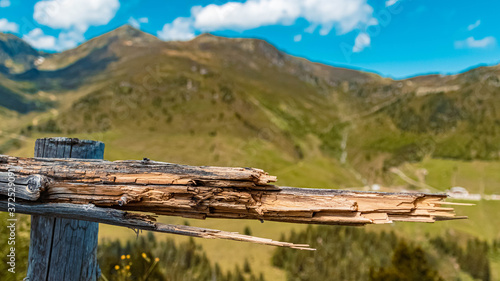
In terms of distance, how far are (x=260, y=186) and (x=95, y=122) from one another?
151 feet

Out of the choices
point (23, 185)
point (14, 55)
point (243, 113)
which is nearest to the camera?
point (23, 185)

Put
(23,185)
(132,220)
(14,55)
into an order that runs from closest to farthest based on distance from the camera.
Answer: (132,220) < (23,185) < (14,55)

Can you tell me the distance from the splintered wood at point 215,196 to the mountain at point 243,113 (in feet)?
118

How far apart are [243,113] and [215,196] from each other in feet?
193

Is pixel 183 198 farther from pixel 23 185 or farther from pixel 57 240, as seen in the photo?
pixel 57 240

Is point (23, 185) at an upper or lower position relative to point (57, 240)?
upper

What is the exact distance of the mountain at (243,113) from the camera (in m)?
45.3

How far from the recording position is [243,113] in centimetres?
6047

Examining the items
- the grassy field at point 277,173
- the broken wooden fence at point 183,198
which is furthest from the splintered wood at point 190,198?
the grassy field at point 277,173

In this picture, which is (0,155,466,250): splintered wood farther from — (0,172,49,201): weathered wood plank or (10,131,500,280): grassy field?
(10,131,500,280): grassy field

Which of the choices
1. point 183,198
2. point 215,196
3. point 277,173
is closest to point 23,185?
point 183,198

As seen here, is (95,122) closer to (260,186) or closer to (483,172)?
(260,186)

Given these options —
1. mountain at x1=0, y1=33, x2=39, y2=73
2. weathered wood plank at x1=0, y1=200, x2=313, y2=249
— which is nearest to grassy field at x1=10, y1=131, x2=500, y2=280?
mountain at x1=0, y1=33, x2=39, y2=73

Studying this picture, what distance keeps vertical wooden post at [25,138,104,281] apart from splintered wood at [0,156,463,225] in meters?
0.36
